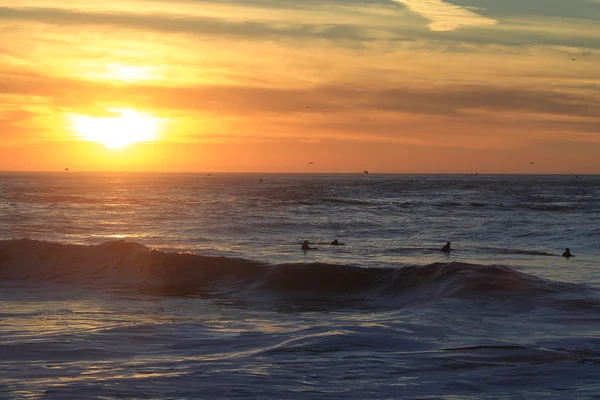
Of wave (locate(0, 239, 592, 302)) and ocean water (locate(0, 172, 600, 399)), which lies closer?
ocean water (locate(0, 172, 600, 399))

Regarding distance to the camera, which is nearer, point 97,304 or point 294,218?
point 97,304

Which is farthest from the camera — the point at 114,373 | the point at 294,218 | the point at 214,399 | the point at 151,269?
the point at 294,218

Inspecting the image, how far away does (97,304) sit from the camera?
1441cm

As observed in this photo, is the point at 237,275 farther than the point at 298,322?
Yes

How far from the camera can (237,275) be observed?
1869 cm

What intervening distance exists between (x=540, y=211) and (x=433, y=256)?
27133mm

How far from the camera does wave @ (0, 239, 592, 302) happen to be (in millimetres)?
15625

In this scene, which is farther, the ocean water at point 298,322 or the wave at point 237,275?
the wave at point 237,275

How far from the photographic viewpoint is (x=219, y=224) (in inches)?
1486

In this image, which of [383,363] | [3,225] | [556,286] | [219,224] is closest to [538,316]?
[556,286]

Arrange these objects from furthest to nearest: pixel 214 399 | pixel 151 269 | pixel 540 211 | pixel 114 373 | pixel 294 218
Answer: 1. pixel 540 211
2. pixel 294 218
3. pixel 151 269
4. pixel 114 373
5. pixel 214 399

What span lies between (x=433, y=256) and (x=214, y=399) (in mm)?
17732

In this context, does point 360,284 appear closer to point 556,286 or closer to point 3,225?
point 556,286

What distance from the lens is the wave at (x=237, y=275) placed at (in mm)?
15625
